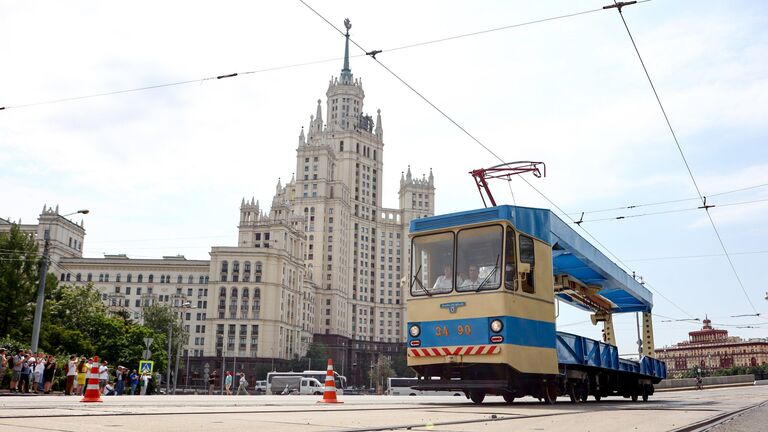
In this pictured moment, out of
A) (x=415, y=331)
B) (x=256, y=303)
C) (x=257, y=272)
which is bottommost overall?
(x=415, y=331)

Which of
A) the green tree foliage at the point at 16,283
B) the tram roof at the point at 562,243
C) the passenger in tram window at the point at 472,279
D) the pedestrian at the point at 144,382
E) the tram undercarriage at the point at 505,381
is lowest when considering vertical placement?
the pedestrian at the point at 144,382

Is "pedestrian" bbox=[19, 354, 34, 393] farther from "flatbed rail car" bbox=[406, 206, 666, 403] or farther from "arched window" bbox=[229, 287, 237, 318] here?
"arched window" bbox=[229, 287, 237, 318]

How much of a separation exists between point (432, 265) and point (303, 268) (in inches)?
4727

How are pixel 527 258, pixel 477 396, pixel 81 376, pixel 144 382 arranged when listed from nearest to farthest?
1. pixel 527 258
2. pixel 477 396
3. pixel 81 376
4. pixel 144 382

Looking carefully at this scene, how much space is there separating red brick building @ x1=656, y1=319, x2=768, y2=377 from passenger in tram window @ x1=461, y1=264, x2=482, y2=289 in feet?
578

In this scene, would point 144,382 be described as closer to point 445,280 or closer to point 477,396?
point 477,396

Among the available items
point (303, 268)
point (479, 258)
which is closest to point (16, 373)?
point (479, 258)

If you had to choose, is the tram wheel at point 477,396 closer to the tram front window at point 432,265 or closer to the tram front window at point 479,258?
the tram front window at point 432,265

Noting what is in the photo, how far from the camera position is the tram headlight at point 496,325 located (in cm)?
1325

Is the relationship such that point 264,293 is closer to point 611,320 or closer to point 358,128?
point 358,128

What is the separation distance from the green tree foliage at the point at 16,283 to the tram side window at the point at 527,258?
45457 millimetres

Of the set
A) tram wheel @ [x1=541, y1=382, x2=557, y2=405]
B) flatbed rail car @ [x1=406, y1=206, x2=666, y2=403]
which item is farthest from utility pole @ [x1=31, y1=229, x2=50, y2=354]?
tram wheel @ [x1=541, y1=382, x2=557, y2=405]

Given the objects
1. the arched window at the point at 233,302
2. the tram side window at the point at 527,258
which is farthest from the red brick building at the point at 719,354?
the tram side window at the point at 527,258

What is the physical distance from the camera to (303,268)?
133250 millimetres
